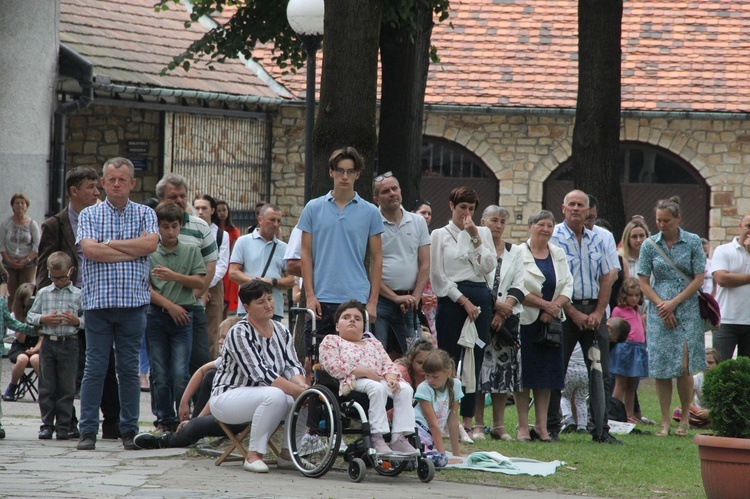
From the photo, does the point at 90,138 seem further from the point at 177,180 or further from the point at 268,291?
the point at 268,291

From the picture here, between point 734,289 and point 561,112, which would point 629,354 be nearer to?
point 734,289

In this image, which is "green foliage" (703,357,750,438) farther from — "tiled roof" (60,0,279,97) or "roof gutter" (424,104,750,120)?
"roof gutter" (424,104,750,120)

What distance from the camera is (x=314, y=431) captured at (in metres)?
7.80

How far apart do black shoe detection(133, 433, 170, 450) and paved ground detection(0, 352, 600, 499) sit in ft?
0.37

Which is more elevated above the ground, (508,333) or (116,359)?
(508,333)

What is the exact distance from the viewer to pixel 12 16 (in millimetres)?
17469

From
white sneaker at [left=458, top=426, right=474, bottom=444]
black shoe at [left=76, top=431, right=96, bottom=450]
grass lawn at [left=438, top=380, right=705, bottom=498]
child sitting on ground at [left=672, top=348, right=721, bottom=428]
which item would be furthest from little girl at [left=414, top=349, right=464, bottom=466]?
child sitting on ground at [left=672, top=348, right=721, bottom=428]

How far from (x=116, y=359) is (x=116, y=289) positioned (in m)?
0.57

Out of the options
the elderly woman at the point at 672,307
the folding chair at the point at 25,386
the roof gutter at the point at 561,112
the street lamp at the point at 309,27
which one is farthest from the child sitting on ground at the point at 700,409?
the roof gutter at the point at 561,112

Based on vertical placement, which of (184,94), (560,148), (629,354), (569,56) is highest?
(569,56)

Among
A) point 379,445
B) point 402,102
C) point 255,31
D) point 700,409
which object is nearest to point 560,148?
point 255,31

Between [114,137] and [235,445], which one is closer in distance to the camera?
[235,445]

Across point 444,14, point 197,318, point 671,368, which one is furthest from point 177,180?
point 444,14

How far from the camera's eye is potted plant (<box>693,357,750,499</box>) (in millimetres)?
7170
